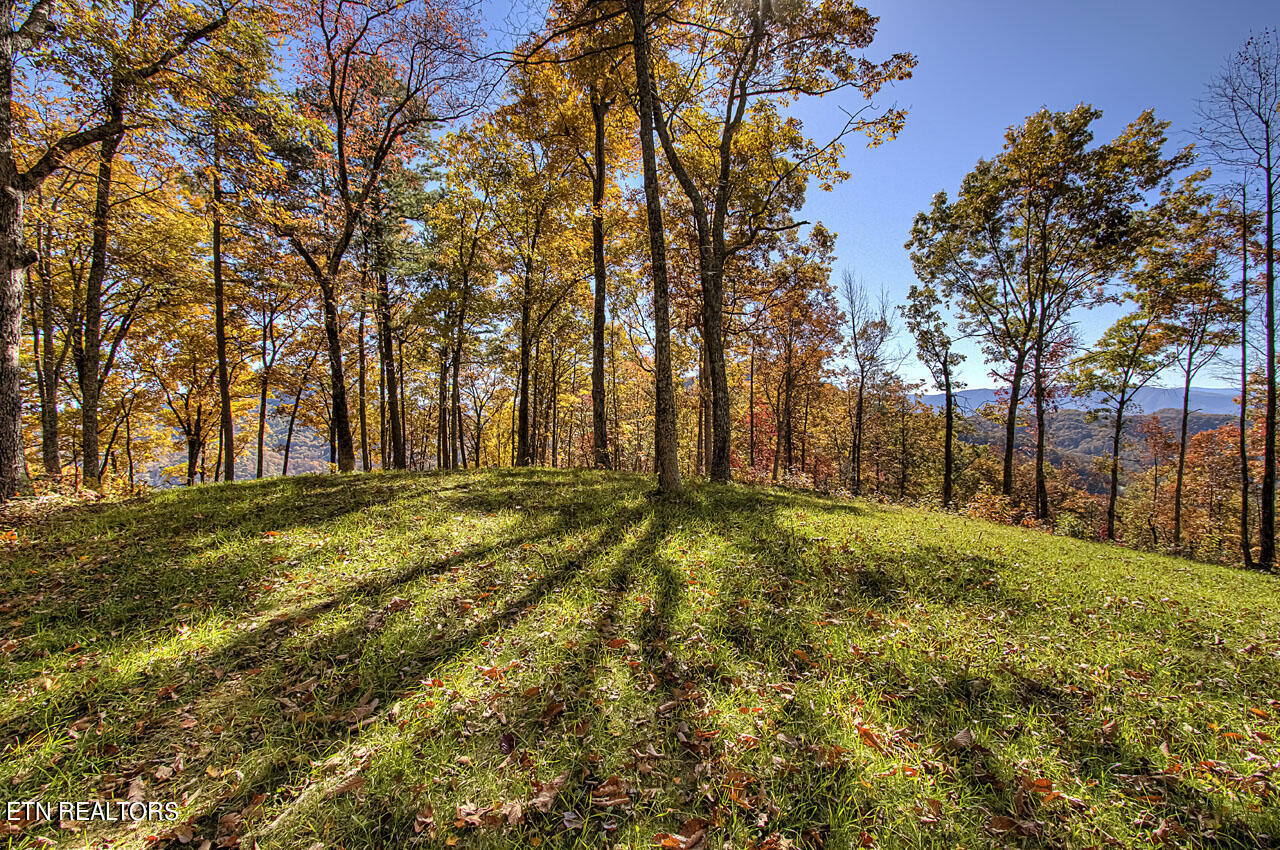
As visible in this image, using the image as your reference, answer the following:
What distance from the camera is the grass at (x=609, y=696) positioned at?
2.20m

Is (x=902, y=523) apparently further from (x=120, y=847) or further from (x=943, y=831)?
(x=120, y=847)

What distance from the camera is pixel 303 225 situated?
33.8 ft

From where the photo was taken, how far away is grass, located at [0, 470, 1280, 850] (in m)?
2.20

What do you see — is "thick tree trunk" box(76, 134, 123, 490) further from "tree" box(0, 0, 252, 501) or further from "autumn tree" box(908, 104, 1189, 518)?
"autumn tree" box(908, 104, 1189, 518)

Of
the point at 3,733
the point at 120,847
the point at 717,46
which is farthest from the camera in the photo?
the point at 717,46

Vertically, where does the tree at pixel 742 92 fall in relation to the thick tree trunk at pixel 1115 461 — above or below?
above

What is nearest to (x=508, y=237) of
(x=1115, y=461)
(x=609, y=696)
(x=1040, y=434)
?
(x=609, y=696)

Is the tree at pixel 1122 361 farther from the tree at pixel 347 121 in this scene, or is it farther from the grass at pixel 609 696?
the tree at pixel 347 121

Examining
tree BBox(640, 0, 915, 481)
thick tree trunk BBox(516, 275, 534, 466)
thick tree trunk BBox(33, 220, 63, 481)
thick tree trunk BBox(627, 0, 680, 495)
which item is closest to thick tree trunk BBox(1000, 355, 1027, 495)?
tree BBox(640, 0, 915, 481)

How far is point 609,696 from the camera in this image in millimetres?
3031

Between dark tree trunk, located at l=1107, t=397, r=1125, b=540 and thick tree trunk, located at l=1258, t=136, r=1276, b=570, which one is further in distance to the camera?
dark tree trunk, located at l=1107, t=397, r=1125, b=540

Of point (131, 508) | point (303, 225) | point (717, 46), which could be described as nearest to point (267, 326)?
point (303, 225)

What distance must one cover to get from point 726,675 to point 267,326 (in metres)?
25.3

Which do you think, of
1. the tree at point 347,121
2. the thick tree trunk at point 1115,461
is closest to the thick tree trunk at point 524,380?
the tree at point 347,121
